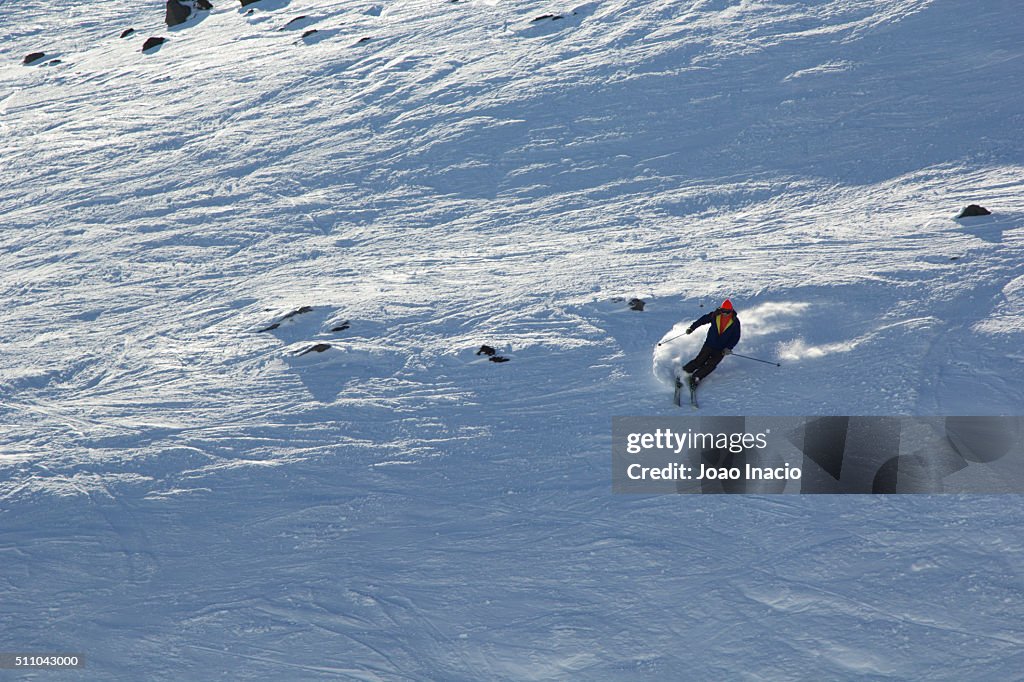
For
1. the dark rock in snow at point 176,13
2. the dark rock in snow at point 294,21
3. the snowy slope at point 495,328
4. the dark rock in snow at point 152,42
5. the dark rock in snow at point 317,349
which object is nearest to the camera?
the snowy slope at point 495,328

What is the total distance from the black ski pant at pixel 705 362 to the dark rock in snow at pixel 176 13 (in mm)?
19710

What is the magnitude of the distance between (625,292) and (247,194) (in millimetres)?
7793

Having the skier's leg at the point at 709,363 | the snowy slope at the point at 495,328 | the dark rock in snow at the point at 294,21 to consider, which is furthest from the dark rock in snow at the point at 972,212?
the dark rock in snow at the point at 294,21

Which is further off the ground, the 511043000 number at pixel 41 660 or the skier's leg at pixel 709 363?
the skier's leg at pixel 709 363

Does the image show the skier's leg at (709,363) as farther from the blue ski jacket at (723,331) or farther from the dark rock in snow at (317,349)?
the dark rock in snow at (317,349)

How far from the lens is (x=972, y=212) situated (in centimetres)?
1221

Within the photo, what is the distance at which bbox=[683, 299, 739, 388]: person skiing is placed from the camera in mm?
9523

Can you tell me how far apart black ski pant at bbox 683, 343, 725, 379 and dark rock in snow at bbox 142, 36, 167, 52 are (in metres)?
18.4

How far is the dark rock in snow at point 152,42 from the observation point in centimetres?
2233

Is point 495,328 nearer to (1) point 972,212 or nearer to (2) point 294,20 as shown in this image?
(1) point 972,212

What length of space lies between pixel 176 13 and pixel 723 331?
20.0 m

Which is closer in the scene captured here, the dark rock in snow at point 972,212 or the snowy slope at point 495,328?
the snowy slope at point 495,328

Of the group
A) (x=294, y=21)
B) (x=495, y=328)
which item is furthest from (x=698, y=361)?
(x=294, y=21)

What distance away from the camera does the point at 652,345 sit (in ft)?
34.2
